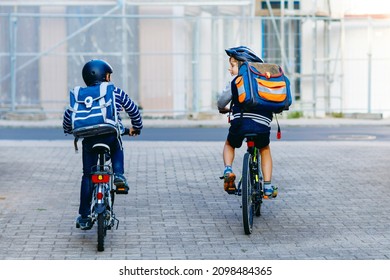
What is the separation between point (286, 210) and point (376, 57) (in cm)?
1856

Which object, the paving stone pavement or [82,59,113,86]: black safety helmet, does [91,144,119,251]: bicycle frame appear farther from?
[82,59,113,86]: black safety helmet

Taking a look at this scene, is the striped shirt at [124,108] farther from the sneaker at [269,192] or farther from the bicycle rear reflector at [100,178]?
the sneaker at [269,192]

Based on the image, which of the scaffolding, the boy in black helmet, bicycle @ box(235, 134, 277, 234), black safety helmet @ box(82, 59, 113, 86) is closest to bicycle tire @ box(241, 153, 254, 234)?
bicycle @ box(235, 134, 277, 234)

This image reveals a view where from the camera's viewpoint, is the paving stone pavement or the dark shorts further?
the dark shorts

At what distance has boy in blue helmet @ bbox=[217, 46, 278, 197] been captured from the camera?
9.87 m

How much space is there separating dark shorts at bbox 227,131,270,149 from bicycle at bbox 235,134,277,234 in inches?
1.7

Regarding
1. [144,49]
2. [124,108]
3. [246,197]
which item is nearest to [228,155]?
[246,197]

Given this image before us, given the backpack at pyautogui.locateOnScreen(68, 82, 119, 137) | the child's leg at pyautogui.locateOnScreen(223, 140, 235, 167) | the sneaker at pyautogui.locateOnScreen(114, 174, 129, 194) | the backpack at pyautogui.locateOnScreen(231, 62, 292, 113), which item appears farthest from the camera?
the child's leg at pyautogui.locateOnScreen(223, 140, 235, 167)

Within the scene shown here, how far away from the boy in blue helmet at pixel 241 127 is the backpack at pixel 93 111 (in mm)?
1290

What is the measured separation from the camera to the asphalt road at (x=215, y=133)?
2134 centimetres

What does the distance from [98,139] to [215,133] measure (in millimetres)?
14153

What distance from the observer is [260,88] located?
31.8ft

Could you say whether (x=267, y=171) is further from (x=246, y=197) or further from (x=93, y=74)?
(x=93, y=74)

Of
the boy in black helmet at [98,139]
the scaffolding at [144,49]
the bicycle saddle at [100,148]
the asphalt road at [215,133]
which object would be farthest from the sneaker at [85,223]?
the scaffolding at [144,49]
